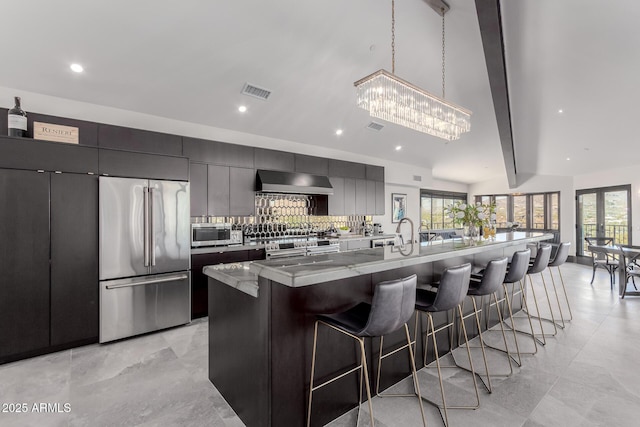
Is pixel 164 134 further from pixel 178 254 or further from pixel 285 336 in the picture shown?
pixel 285 336

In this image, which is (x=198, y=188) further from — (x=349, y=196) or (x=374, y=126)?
(x=374, y=126)

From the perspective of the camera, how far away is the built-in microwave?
412 cm

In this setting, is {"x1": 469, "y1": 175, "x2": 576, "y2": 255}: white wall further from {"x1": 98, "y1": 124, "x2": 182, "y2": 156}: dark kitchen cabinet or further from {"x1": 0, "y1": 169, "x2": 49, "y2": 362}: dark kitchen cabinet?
{"x1": 0, "y1": 169, "x2": 49, "y2": 362}: dark kitchen cabinet

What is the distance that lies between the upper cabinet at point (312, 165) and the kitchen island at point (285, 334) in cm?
324

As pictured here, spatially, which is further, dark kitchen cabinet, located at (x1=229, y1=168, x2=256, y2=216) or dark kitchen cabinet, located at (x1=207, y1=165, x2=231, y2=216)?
dark kitchen cabinet, located at (x1=229, y1=168, x2=256, y2=216)

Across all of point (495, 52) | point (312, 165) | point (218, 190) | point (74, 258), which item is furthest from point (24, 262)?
point (495, 52)

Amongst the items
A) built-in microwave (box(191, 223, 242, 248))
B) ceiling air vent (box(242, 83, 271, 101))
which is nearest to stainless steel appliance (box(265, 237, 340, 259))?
built-in microwave (box(191, 223, 242, 248))

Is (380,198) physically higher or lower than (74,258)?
higher

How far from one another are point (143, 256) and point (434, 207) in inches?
347

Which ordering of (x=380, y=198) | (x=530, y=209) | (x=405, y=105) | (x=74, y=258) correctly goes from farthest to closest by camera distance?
(x=530, y=209) < (x=380, y=198) < (x=74, y=258) < (x=405, y=105)

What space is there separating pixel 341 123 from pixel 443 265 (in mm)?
3120

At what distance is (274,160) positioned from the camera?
5043 mm

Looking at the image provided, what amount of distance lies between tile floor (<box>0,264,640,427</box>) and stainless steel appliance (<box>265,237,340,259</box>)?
5.15 feet

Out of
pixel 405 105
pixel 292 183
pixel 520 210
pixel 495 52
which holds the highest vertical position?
pixel 495 52
